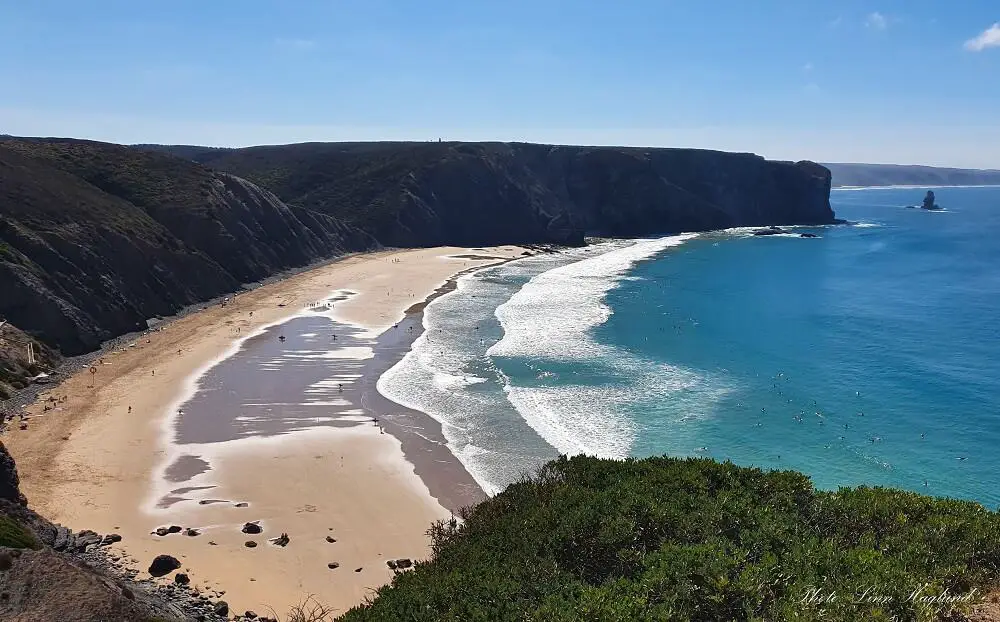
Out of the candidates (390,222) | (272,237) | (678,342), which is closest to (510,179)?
(390,222)

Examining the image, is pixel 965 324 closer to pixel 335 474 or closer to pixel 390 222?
pixel 335 474

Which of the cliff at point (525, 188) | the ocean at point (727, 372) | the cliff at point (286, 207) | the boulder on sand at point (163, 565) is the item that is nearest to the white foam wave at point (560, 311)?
the ocean at point (727, 372)

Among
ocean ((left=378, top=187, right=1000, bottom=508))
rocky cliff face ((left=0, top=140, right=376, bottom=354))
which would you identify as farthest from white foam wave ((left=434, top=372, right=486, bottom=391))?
rocky cliff face ((left=0, top=140, right=376, bottom=354))

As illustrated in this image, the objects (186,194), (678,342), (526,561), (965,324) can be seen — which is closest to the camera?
(526,561)

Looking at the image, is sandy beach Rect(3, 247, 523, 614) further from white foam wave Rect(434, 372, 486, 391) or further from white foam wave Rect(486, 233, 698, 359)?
white foam wave Rect(486, 233, 698, 359)

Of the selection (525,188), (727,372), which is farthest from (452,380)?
(525,188)

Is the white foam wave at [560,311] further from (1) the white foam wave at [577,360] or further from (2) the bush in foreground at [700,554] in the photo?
(2) the bush in foreground at [700,554]

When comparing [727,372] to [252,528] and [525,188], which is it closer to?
[252,528]
